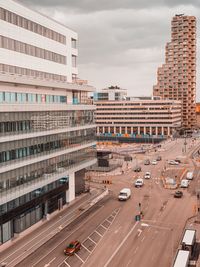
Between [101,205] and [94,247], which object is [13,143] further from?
[101,205]

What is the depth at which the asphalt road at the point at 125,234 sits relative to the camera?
157ft

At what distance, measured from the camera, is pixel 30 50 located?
60250 millimetres

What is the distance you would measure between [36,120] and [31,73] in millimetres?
8270

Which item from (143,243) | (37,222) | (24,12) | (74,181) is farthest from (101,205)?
(24,12)

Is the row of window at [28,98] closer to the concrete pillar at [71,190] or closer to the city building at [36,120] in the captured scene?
the city building at [36,120]

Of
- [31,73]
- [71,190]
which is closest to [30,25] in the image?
[31,73]

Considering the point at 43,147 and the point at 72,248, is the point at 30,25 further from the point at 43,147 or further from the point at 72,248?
the point at 72,248

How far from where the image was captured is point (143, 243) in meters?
53.1

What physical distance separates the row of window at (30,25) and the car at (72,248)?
31.8m

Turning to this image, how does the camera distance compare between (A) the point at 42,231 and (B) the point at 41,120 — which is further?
(B) the point at 41,120

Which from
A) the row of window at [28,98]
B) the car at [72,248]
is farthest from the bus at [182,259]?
the row of window at [28,98]

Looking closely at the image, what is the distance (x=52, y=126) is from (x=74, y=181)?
1744cm

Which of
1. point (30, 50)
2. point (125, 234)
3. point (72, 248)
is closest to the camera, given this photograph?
point (72, 248)

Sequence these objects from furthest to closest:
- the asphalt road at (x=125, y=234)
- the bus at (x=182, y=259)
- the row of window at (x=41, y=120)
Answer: the row of window at (x=41, y=120), the asphalt road at (x=125, y=234), the bus at (x=182, y=259)
